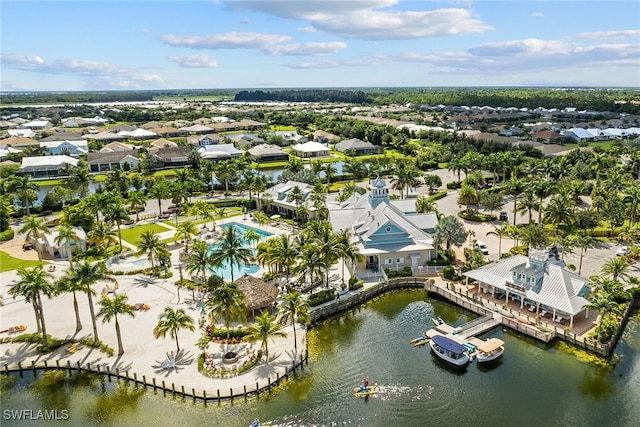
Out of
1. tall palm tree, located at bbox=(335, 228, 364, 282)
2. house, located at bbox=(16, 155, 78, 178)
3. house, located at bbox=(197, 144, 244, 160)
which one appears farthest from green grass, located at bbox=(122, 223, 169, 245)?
house, located at bbox=(197, 144, 244, 160)

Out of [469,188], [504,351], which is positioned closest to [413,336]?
[504,351]

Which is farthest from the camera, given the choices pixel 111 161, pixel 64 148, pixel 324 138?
pixel 324 138

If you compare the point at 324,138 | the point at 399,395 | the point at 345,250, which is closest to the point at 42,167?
the point at 324,138

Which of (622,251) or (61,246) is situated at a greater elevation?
(622,251)

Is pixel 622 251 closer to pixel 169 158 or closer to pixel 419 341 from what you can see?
pixel 419 341

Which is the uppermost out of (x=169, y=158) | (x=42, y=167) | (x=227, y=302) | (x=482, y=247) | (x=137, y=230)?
(x=169, y=158)

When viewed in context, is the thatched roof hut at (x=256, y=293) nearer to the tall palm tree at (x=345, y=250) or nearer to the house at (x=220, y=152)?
the tall palm tree at (x=345, y=250)

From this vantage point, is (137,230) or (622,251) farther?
(137,230)
